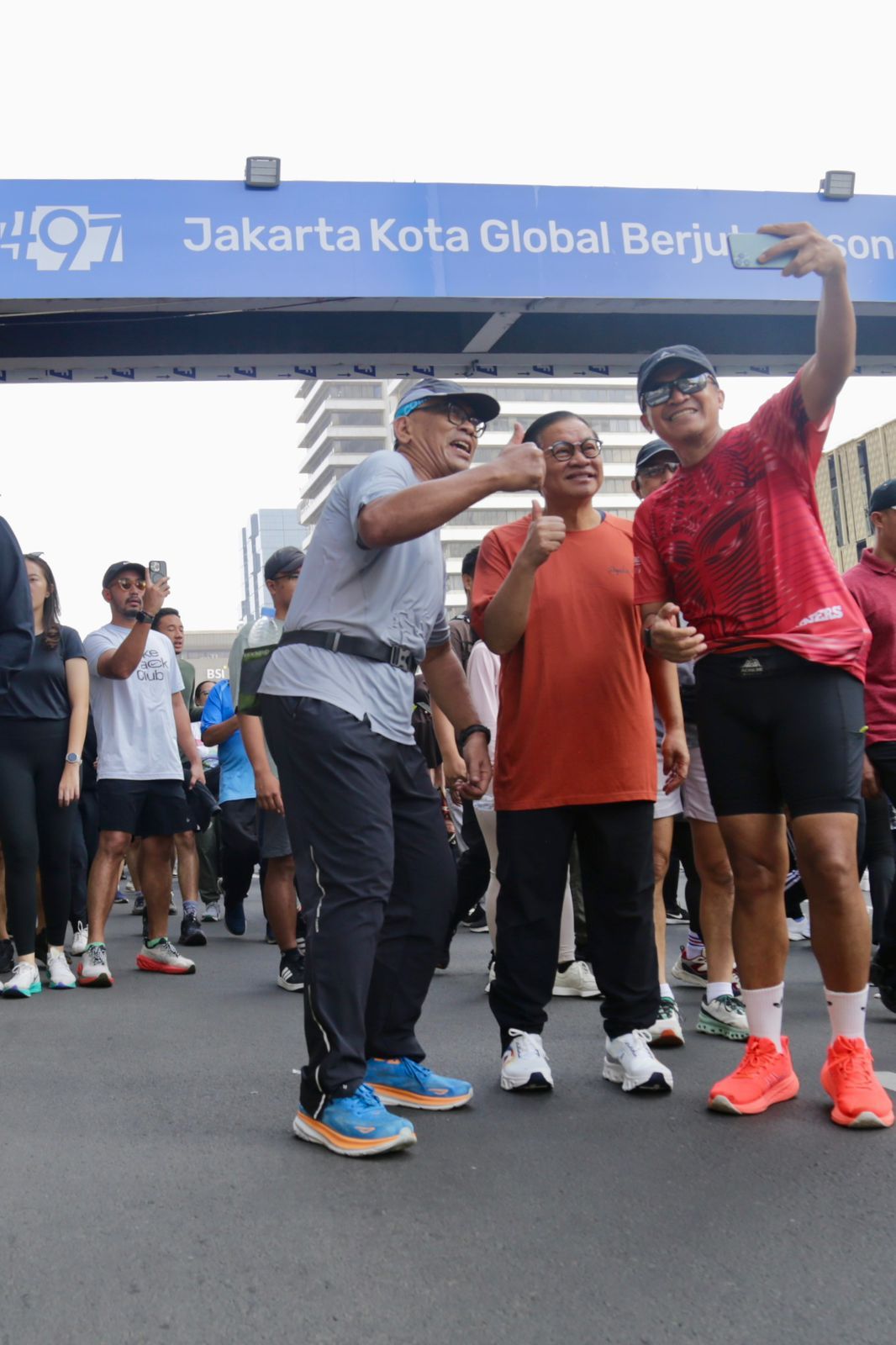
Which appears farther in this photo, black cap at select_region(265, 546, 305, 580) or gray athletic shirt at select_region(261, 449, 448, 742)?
black cap at select_region(265, 546, 305, 580)

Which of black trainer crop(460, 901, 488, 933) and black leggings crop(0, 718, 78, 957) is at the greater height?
black leggings crop(0, 718, 78, 957)

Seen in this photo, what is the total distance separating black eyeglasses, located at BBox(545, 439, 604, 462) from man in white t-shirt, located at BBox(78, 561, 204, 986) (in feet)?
10.1

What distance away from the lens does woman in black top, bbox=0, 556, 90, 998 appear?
597 centimetres

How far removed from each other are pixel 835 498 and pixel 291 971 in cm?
4274

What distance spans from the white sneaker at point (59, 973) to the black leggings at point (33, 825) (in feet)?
0.24

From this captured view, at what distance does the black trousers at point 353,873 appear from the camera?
3.27 metres

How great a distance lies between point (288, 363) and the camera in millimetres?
14102

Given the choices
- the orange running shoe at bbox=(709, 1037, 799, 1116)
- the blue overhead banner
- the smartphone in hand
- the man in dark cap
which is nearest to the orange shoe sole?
the orange running shoe at bbox=(709, 1037, 799, 1116)

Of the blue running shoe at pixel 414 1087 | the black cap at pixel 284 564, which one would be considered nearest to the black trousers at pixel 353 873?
the blue running shoe at pixel 414 1087

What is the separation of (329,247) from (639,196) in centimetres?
296

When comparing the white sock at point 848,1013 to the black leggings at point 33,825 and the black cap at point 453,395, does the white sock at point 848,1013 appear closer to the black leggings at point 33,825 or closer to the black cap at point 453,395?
the black cap at point 453,395

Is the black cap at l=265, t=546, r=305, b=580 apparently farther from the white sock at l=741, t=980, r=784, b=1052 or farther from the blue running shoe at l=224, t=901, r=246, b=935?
the blue running shoe at l=224, t=901, r=246, b=935

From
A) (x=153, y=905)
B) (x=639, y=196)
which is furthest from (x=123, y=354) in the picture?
(x=153, y=905)

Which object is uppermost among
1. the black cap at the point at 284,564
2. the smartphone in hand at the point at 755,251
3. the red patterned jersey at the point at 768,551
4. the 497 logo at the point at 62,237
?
the 497 logo at the point at 62,237
